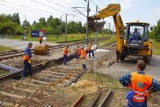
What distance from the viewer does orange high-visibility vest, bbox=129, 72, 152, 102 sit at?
17.6ft

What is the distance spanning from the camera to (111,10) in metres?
17.0

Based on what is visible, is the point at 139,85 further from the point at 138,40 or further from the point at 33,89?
the point at 138,40

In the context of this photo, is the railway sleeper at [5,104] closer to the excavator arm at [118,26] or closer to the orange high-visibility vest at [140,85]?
the orange high-visibility vest at [140,85]

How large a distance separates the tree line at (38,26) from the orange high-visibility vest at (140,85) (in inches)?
2045

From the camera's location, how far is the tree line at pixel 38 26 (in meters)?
70.4

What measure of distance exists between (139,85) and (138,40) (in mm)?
13938

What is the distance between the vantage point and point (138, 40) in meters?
18.9

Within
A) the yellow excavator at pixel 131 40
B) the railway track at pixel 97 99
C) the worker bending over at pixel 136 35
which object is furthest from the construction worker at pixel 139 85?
the worker bending over at pixel 136 35

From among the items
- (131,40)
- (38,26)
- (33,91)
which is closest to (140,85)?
(33,91)

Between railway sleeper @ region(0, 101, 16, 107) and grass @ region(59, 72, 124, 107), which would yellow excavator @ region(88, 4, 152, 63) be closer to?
grass @ region(59, 72, 124, 107)

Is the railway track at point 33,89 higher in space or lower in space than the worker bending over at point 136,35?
lower

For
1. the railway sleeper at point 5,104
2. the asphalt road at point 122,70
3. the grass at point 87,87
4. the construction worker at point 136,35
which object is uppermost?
the construction worker at point 136,35

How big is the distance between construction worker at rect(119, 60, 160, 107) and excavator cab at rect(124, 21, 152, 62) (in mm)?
13393

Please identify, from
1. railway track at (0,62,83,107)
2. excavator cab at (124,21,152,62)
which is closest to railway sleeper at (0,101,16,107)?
railway track at (0,62,83,107)
